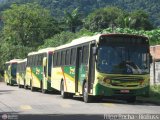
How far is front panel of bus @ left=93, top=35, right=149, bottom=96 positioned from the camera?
22.7 metres

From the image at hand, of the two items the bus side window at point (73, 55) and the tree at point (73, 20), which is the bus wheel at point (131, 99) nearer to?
the bus side window at point (73, 55)

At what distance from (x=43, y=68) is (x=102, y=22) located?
67227mm

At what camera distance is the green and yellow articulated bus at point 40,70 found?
36.5m

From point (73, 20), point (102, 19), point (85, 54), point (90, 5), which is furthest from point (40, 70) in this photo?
point (90, 5)

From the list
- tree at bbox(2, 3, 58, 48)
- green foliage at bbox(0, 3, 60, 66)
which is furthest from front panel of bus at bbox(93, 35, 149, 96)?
tree at bbox(2, 3, 58, 48)

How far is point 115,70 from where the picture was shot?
22.8 meters

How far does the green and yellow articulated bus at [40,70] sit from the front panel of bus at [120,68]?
13440 millimetres

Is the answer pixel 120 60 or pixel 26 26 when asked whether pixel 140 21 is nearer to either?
pixel 26 26

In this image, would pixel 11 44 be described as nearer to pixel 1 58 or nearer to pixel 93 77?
pixel 1 58

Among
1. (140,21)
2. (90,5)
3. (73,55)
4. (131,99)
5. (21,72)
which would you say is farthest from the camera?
(90,5)

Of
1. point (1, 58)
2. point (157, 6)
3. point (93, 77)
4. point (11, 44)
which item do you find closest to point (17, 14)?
point (11, 44)

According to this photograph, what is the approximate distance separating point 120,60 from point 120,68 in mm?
344

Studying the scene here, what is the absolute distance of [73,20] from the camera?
10344 centimetres

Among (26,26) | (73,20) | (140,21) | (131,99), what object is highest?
(73,20)
